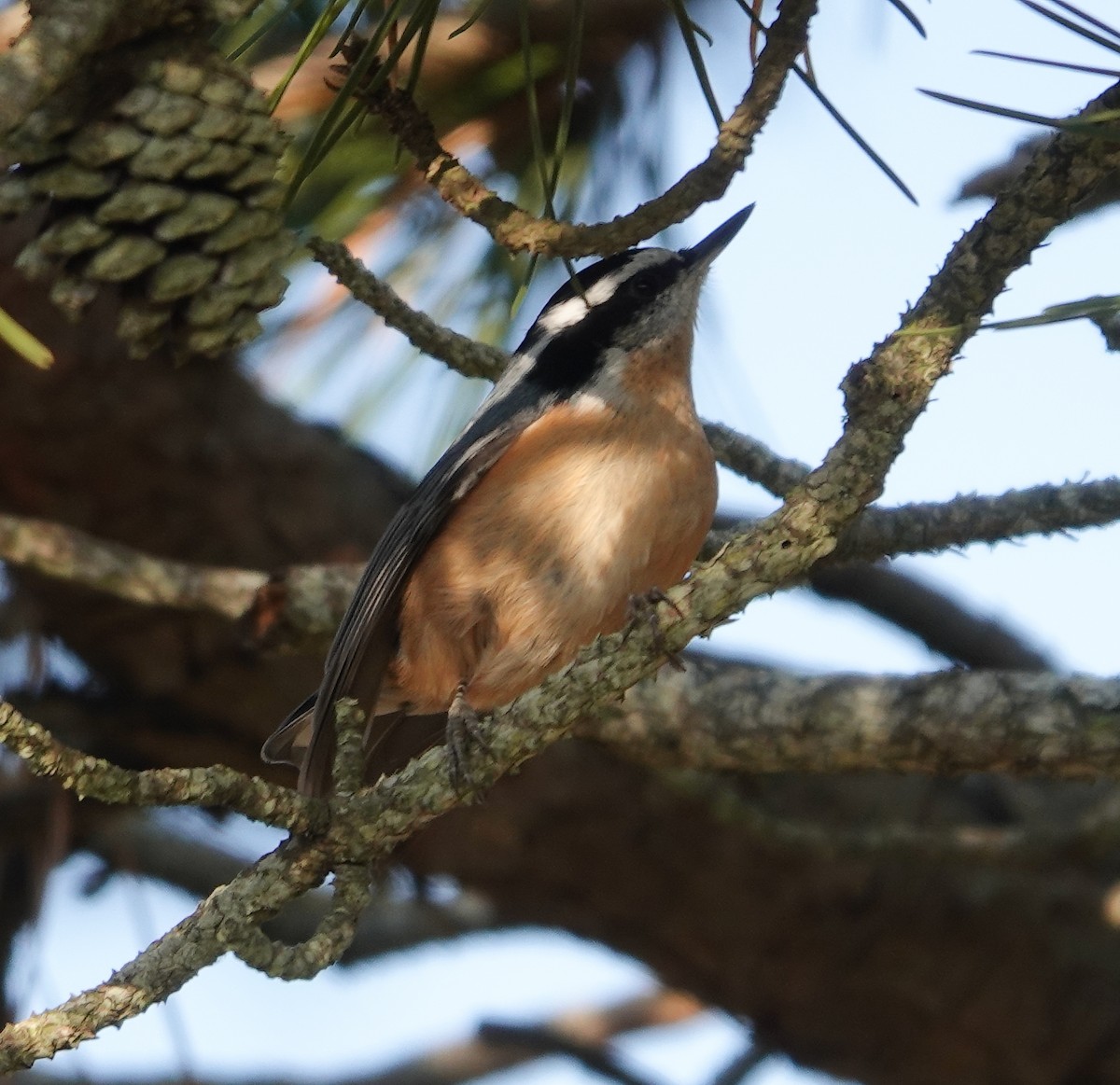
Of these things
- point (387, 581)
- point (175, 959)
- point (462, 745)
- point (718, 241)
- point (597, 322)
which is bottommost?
point (175, 959)

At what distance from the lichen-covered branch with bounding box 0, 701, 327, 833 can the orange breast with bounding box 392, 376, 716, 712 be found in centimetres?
89

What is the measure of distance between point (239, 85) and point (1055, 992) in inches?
97.0

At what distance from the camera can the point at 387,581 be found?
243 cm

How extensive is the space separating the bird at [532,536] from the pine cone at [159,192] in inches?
28.7

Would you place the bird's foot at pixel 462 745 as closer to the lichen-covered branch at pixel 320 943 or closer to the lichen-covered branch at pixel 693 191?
the lichen-covered branch at pixel 320 943

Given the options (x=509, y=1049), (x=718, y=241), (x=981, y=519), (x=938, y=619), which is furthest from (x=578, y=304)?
(x=509, y=1049)

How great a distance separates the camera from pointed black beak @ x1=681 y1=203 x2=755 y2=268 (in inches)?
105

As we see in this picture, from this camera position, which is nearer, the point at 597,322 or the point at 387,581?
the point at 387,581

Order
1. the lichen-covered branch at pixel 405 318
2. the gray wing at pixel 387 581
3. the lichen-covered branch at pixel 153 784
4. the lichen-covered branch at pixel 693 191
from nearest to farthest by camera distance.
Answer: the lichen-covered branch at pixel 153 784 → the lichen-covered branch at pixel 693 191 → the lichen-covered branch at pixel 405 318 → the gray wing at pixel 387 581

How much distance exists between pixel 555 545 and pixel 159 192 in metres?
0.91

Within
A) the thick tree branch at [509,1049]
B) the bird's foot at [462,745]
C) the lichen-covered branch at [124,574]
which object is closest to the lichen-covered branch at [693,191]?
the bird's foot at [462,745]

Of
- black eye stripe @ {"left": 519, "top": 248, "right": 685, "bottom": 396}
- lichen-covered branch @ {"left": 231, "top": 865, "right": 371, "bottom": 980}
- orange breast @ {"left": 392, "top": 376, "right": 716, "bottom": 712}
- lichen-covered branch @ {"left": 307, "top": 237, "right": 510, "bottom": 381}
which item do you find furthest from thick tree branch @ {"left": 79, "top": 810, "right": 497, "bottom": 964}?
lichen-covered branch @ {"left": 231, "top": 865, "right": 371, "bottom": 980}

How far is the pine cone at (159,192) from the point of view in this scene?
158 centimetres

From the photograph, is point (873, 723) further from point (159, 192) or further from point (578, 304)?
point (159, 192)
